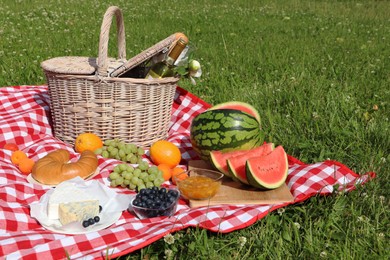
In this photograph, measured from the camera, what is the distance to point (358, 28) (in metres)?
10.2

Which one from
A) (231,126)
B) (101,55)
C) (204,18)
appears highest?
(101,55)

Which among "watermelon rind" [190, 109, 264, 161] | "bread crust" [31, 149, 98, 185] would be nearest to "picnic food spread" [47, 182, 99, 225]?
"bread crust" [31, 149, 98, 185]

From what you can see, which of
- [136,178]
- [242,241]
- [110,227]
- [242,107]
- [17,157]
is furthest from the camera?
[242,107]

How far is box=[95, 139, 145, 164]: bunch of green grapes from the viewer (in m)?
4.13

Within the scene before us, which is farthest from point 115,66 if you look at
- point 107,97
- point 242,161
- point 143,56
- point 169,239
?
point 169,239

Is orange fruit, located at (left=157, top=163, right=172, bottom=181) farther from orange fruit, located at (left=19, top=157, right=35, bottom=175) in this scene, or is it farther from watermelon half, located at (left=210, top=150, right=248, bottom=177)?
orange fruit, located at (left=19, top=157, right=35, bottom=175)

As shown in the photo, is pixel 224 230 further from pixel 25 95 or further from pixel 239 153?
pixel 25 95

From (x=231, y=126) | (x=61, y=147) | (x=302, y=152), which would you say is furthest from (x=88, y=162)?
(x=302, y=152)

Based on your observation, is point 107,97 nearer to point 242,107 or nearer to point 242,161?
point 242,107

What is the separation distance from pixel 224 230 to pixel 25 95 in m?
3.23

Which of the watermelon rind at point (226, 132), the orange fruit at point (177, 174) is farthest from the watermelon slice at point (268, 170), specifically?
the orange fruit at point (177, 174)

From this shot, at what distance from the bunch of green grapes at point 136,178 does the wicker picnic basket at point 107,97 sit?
2.55 ft

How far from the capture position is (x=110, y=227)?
3.06m

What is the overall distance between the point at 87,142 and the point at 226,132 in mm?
1263
